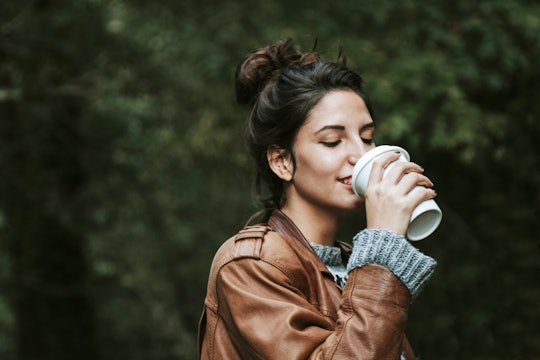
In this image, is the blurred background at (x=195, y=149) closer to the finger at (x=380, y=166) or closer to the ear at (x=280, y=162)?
the ear at (x=280, y=162)

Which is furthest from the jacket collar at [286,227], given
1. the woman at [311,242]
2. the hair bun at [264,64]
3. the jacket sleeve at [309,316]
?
the hair bun at [264,64]

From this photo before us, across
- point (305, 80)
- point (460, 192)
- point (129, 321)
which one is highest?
point (305, 80)

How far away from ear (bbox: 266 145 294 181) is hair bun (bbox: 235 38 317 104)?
0.23 meters

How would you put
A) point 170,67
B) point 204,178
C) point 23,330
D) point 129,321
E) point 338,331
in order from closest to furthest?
1. point 338,331
2. point 170,67
3. point 23,330
4. point 204,178
5. point 129,321

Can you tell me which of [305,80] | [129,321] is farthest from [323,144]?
[129,321]

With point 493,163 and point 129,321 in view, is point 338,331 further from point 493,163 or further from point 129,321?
point 129,321

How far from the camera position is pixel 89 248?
798 centimetres

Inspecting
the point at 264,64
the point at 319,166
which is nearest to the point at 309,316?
the point at 319,166

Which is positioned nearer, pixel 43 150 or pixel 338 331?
pixel 338 331

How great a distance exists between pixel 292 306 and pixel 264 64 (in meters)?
0.92

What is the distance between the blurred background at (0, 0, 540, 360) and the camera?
17.4 ft

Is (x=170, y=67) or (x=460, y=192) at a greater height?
(x=170, y=67)

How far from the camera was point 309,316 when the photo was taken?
2.12 metres

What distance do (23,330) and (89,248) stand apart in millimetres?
994
